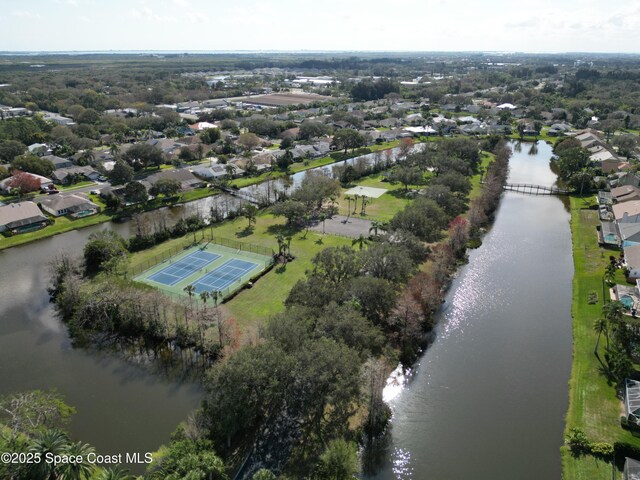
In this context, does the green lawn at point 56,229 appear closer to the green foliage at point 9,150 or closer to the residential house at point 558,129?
the green foliage at point 9,150

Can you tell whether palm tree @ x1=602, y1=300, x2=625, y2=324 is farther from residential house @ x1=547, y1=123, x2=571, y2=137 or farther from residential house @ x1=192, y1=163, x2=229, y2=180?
residential house @ x1=547, y1=123, x2=571, y2=137

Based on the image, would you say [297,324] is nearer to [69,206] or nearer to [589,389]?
[589,389]

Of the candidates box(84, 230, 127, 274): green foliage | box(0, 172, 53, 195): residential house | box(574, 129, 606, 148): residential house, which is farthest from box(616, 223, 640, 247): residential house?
box(0, 172, 53, 195): residential house

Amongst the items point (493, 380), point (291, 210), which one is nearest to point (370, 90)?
point (291, 210)

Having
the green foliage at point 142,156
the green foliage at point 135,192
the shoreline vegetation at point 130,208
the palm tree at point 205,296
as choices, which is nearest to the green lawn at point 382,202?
the shoreline vegetation at point 130,208

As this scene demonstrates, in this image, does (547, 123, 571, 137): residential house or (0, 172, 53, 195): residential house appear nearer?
(0, 172, 53, 195): residential house

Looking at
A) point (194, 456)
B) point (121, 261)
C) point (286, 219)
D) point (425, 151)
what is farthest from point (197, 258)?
point (425, 151)

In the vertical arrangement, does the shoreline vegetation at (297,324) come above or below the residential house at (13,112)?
below
